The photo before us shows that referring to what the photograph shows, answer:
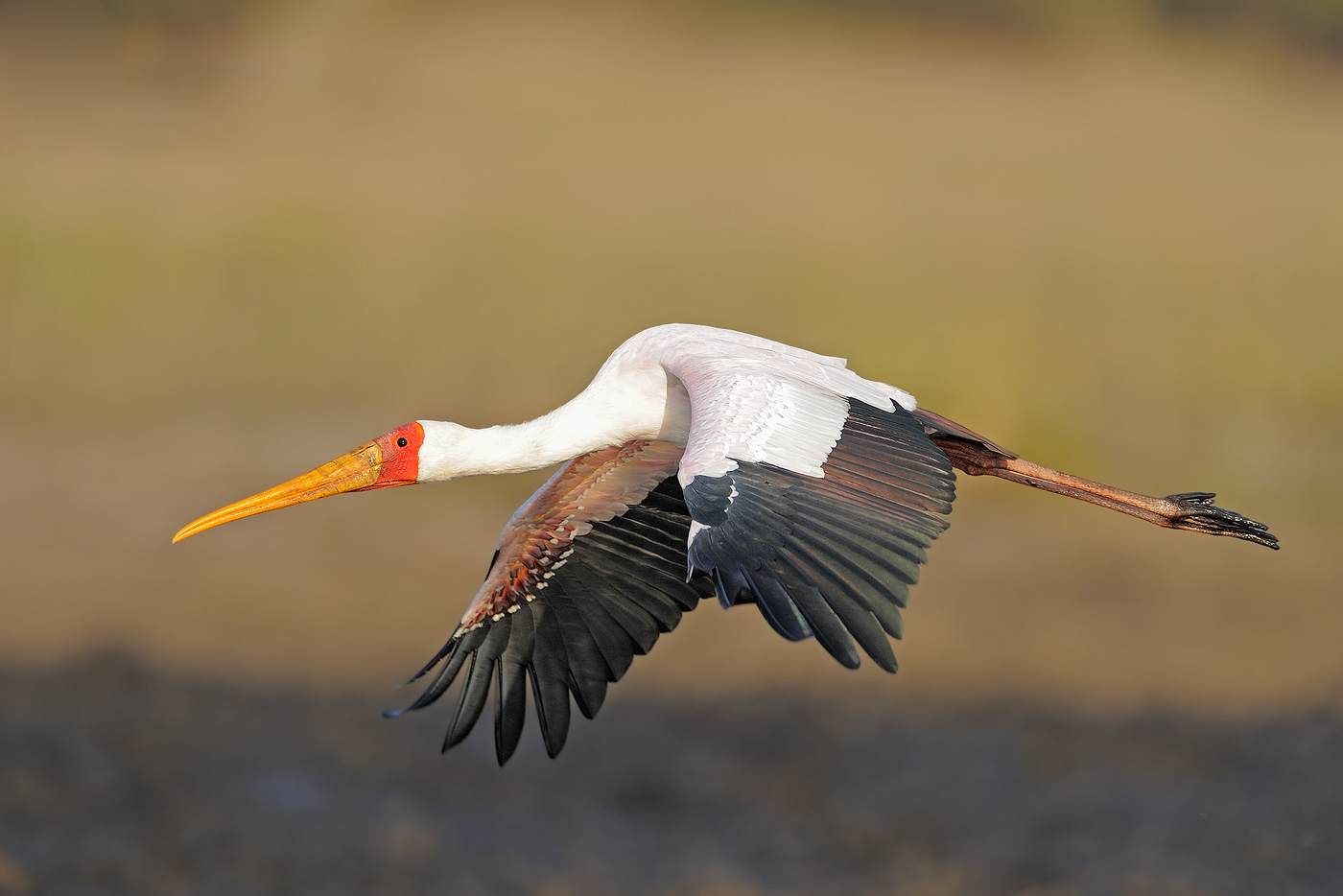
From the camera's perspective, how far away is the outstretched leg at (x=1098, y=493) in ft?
24.3

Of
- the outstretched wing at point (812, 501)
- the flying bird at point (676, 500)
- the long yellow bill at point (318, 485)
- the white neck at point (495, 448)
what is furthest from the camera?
the long yellow bill at point (318, 485)

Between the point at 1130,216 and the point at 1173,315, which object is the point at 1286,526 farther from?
the point at 1130,216

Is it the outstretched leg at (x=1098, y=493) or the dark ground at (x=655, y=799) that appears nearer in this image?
the outstretched leg at (x=1098, y=493)

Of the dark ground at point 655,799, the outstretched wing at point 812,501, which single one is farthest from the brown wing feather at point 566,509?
the dark ground at point 655,799

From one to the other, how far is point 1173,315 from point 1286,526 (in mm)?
2720

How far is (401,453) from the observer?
7.38 metres

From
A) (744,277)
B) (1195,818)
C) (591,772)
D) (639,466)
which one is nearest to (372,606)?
(591,772)

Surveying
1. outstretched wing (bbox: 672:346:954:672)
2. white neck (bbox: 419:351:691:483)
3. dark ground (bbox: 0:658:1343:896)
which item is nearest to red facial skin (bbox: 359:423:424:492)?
white neck (bbox: 419:351:691:483)

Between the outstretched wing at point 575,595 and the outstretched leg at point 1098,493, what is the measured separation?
130cm

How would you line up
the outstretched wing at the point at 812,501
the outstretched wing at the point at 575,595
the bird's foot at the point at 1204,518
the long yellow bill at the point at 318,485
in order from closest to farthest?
the outstretched wing at the point at 812,501
the outstretched wing at the point at 575,595
the long yellow bill at the point at 318,485
the bird's foot at the point at 1204,518

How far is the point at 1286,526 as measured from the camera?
671 inches

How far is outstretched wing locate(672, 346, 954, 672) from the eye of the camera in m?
5.32

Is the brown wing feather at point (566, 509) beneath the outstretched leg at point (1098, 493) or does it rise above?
beneath

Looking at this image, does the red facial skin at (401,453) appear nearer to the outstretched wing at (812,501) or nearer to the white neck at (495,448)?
the white neck at (495,448)
